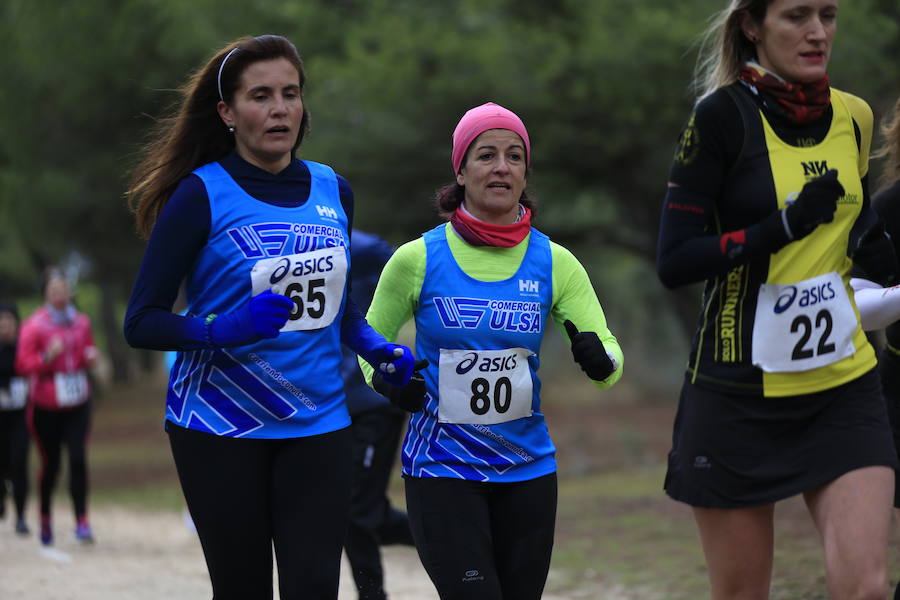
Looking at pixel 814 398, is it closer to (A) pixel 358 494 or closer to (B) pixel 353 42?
(A) pixel 358 494

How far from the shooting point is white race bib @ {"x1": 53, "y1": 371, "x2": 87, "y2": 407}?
38.1 ft

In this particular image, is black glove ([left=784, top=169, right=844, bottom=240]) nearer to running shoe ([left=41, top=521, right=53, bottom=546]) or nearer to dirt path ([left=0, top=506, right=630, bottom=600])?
dirt path ([left=0, top=506, right=630, bottom=600])

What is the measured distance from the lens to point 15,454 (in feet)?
42.3

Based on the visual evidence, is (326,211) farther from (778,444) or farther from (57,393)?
(57,393)

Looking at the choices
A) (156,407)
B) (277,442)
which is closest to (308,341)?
(277,442)

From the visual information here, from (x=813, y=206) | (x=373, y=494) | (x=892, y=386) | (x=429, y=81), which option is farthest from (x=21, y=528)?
(x=813, y=206)

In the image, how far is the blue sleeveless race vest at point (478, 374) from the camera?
448cm

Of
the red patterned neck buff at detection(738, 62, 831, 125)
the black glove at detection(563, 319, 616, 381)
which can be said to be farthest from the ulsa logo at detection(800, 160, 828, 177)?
the black glove at detection(563, 319, 616, 381)

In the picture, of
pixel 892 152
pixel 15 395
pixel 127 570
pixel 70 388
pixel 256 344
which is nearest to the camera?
pixel 256 344

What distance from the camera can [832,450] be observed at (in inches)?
153

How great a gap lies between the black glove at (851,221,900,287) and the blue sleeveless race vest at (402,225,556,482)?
1051mm

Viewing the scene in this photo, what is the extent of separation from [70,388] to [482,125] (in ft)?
25.8

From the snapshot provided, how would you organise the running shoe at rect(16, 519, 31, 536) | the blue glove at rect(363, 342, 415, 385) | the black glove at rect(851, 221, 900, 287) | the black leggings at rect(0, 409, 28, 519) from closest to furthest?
the black glove at rect(851, 221, 900, 287) < the blue glove at rect(363, 342, 415, 385) < the running shoe at rect(16, 519, 31, 536) < the black leggings at rect(0, 409, 28, 519)

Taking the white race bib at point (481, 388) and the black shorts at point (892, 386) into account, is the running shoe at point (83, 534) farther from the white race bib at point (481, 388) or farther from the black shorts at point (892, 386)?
the black shorts at point (892, 386)
